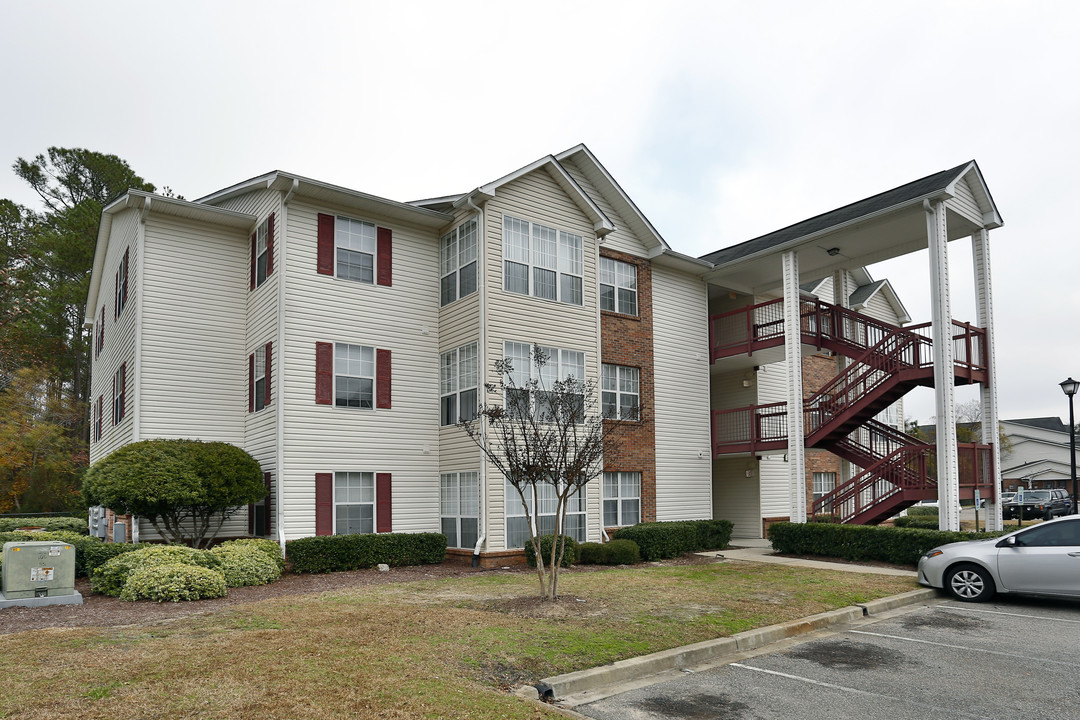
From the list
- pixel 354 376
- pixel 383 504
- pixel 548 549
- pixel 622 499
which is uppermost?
pixel 354 376

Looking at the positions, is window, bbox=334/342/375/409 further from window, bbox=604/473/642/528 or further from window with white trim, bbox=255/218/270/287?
window, bbox=604/473/642/528

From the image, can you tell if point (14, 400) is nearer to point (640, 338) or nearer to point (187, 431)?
point (187, 431)

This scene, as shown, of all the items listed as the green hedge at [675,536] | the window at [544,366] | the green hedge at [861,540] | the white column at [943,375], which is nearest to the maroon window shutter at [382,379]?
the window at [544,366]

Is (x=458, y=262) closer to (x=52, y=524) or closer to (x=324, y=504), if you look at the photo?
(x=324, y=504)

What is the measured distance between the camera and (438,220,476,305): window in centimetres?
1884

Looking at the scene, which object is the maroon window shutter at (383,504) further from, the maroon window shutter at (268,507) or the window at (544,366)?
the window at (544,366)

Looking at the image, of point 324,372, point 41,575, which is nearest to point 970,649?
point 41,575

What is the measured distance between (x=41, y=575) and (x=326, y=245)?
910 cm

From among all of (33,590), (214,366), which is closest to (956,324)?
(214,366)

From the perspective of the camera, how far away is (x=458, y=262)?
19.4 metres

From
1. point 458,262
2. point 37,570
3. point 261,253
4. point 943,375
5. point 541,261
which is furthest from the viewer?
point 541,261

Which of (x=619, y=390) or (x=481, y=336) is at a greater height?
(x=481, y=336)

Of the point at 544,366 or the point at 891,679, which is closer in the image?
the point at 891,679

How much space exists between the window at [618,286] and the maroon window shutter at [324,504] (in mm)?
8947
